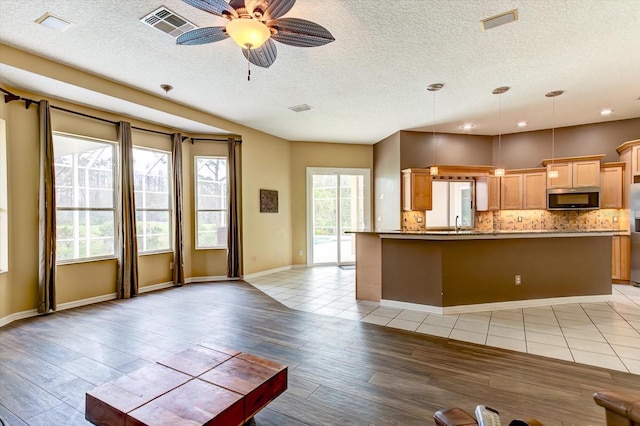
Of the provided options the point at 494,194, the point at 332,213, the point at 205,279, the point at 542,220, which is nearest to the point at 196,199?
the point at 205,279

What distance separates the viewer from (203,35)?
7.88 feet

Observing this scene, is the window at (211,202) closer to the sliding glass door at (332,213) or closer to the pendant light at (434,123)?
the sliding glass door at (332,213)

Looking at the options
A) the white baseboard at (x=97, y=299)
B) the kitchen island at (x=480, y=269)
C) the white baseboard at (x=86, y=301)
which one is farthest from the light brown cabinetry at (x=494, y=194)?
the white baseboard at (x=86, y=301)

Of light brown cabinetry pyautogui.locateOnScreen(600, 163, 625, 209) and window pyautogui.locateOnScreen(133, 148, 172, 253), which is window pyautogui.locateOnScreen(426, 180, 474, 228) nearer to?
light brown cabinetry pyautogui.locateOnScreen(600, 163, 625, 209)

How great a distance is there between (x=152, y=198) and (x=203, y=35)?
3921mm

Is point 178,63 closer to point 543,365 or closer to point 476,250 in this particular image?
point 476,250

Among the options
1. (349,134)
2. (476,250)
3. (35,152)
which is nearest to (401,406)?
(476,250)

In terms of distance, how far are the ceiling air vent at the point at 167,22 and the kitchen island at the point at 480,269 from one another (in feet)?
10.9

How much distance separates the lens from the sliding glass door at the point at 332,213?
7.63 metres

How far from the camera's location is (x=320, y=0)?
8.16 ft

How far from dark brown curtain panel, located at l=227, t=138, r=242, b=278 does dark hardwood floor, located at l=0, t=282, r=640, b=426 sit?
2068 millimetres

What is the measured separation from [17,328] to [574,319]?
660 centimetres

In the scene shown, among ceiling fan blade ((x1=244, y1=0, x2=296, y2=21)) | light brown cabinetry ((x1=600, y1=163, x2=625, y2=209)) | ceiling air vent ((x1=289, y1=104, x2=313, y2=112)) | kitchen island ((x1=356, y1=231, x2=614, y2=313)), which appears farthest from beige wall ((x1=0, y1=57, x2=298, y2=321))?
light brown cabinetry ((x1=600, y1=163, x2=625, y2=209))

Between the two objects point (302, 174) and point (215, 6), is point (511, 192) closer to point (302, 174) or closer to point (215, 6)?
point (302, 174)
